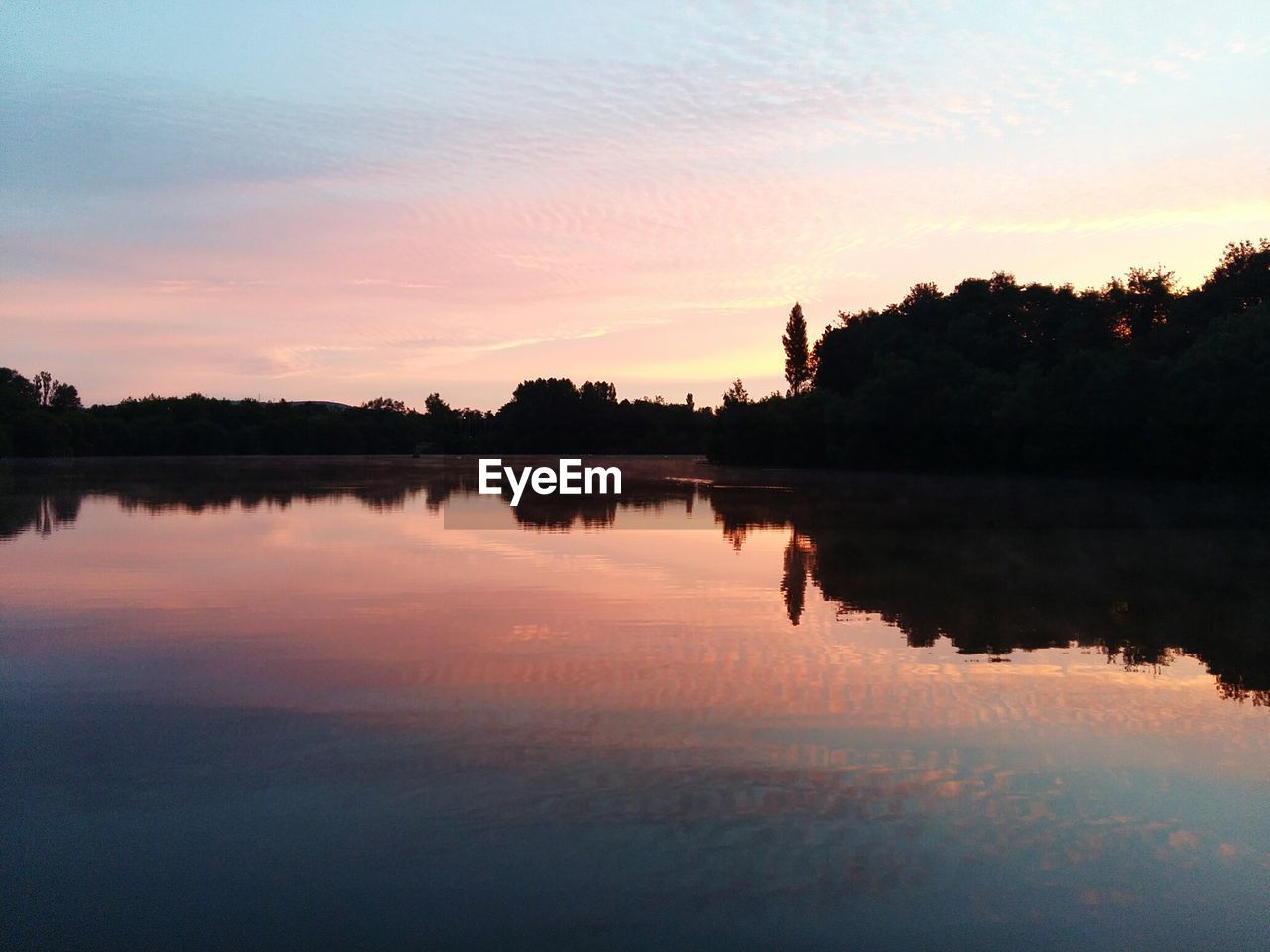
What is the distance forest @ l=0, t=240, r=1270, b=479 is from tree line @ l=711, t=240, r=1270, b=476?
0.07 m

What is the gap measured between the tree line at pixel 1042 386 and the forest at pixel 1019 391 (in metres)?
0.07

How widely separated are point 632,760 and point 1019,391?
4316cm

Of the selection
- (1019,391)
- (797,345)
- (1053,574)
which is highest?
(797,345)

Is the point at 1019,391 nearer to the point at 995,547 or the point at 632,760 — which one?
the point at 995,547

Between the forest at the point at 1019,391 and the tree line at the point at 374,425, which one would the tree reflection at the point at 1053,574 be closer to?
the forest at the point at 1019,391

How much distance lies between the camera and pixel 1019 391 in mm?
45844

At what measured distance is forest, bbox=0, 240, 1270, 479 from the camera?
3716 centimetres

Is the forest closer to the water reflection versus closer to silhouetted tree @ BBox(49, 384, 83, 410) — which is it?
the water reflection

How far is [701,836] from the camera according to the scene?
5199mm

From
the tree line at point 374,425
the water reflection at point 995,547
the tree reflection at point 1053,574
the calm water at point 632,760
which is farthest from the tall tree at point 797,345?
the calm water at point 632,760

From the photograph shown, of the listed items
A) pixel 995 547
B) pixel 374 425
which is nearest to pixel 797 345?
pixel 374 425

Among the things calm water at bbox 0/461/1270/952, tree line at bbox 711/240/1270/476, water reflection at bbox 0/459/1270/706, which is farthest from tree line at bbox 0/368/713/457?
calm water at bbox 0/461/1270/952

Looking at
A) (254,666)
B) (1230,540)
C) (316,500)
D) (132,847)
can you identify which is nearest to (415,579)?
(254,666)

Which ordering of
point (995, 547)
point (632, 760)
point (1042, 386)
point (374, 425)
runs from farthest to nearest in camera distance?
point (374, 425) → point (1042, 386) → point (995, 547) → point (632, 760)
